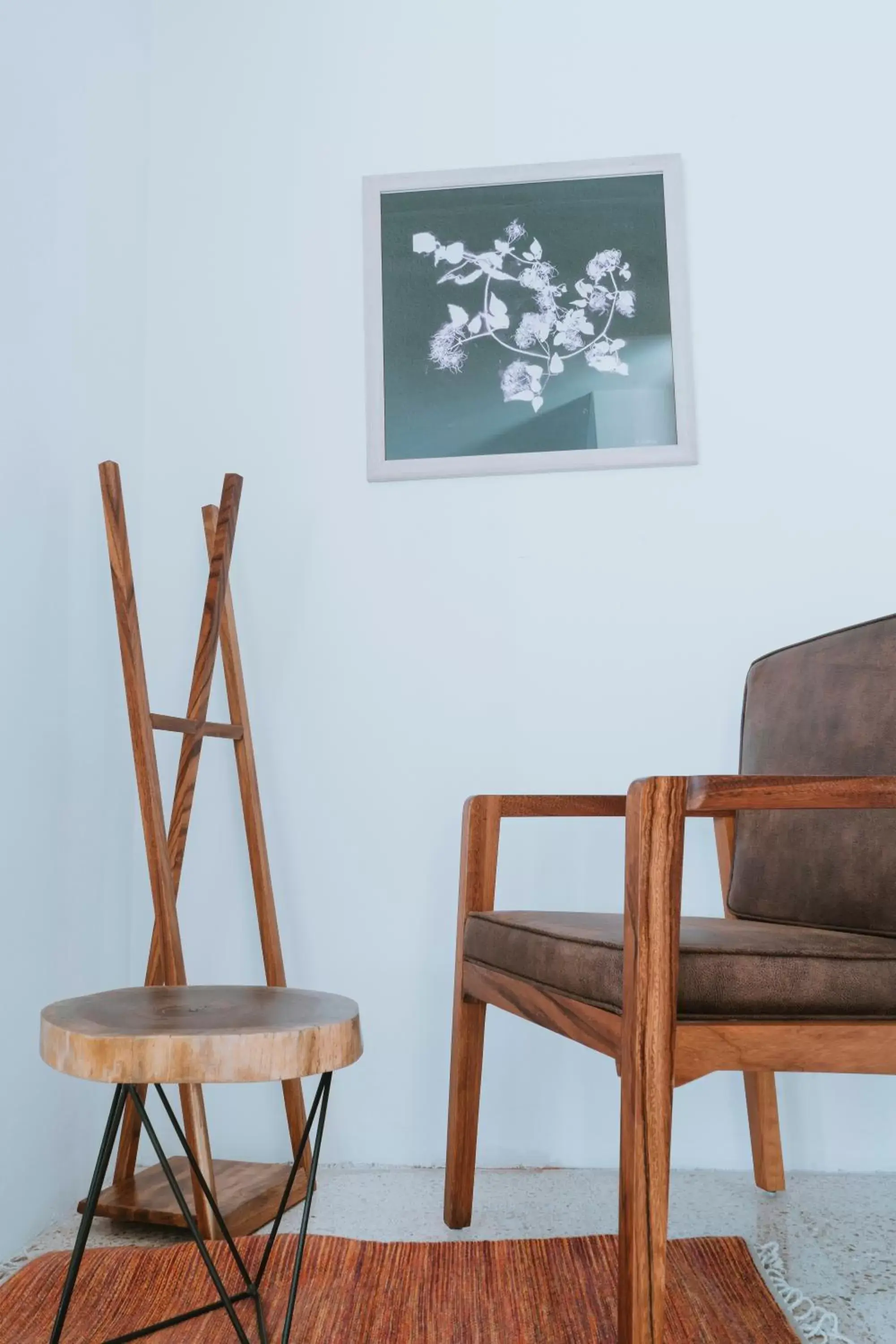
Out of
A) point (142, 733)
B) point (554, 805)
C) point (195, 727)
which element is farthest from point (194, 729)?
point (554, 805)

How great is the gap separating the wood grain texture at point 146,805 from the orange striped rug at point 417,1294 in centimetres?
14

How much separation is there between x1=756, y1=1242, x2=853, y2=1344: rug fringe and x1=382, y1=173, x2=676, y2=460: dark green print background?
1377 millimetres

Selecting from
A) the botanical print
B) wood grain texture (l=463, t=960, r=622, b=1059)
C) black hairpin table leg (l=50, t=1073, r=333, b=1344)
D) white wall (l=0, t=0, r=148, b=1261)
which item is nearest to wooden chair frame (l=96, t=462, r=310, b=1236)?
white wall (l=0, t=0, r=148, b=1261)

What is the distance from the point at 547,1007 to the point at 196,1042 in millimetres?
471

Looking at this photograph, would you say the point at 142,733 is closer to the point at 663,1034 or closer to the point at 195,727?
the point at 195,727

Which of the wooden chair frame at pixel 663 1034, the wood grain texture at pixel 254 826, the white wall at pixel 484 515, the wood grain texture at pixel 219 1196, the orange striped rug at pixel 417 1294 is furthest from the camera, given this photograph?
the white wall at pixel 484 515

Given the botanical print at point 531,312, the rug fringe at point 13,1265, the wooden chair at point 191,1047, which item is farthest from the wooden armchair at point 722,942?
the botanical print at point 531,312

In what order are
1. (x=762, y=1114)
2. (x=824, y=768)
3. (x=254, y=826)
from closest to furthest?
(x=824, y=768), (x=762, y=1114), (x=254, y=826)

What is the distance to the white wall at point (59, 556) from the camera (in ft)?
5.11

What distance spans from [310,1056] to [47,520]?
108 cm

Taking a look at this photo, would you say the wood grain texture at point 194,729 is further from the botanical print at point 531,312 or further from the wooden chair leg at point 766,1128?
the wooden chair leg at point 766,1128

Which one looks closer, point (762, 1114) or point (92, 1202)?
point (92, 1202)

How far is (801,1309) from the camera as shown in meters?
1.29

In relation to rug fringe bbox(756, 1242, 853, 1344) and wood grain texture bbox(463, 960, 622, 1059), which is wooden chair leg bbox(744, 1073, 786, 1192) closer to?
rug fringe bbox(756, 1242, 853, 1344)
